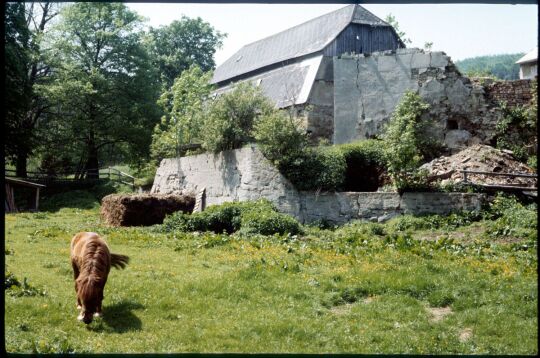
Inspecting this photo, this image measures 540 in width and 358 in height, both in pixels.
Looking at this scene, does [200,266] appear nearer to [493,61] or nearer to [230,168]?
[230,168]

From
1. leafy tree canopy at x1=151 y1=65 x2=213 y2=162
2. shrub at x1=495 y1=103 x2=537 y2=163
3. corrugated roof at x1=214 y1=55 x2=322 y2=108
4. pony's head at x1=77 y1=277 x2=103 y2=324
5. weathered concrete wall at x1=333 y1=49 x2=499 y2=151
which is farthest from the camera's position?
corrugated roof at x1=214 y1=55 x2=322 y2=108

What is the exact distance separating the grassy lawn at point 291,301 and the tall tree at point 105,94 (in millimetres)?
22260

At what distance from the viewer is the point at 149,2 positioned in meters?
5.31

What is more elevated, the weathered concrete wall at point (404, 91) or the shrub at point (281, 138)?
the weathered concrete wall at point (404, 91)

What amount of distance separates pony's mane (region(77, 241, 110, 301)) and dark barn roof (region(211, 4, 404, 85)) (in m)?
23.1

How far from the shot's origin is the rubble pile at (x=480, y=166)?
18469mm

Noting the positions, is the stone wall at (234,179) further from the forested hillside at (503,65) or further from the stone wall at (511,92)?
the forested hillside at (503,65)

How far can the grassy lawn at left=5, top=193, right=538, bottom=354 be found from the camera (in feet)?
21.2

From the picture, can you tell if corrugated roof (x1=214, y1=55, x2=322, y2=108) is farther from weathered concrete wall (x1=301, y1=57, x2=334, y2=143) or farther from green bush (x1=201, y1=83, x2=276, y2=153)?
green bush (x1=201, y1=83, x2=276, y2=153)

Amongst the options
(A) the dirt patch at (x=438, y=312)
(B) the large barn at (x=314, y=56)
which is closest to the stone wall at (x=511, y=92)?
(B) the large barn at (x=314, y=56)

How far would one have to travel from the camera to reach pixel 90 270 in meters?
7.30

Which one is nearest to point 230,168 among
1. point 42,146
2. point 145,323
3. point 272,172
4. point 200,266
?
point 272,172

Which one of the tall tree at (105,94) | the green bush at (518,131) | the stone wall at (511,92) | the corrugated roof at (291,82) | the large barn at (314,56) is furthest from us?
the tall tree at (105,94)

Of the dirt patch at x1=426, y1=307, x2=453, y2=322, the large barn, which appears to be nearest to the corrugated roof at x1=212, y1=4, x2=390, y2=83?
the large barn
